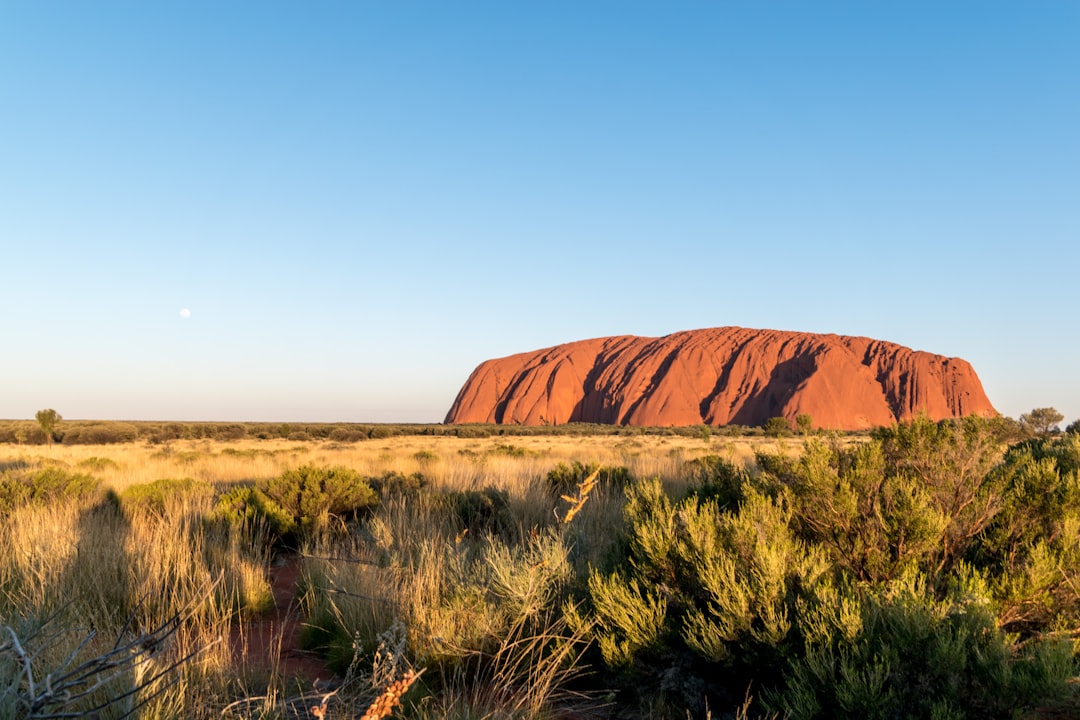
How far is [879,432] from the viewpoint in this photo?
14.4ft

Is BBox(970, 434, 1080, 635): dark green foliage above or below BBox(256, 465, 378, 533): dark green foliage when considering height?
above

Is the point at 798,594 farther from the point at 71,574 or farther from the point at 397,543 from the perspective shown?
the point at 71,574

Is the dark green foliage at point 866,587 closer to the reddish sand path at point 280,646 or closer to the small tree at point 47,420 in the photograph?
the reddish sand path at point 280,646

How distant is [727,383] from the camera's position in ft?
330

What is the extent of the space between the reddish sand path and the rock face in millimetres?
88854

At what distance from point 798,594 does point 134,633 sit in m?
4.31

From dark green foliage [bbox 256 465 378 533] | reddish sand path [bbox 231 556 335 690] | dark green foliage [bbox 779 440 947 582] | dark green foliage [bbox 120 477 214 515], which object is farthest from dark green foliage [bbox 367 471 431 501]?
dark green foliage [bbox 779 440 947 582]

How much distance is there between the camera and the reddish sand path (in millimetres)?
4047

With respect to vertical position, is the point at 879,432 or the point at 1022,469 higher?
the point at 879,432

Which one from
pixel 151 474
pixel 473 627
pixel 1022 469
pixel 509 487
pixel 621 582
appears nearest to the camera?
pixel 621 582

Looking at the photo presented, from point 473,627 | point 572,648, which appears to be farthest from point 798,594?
point 473,627

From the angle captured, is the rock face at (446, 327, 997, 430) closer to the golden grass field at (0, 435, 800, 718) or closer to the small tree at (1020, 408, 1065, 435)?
the small tree at (1020, 408, 1065, 435)

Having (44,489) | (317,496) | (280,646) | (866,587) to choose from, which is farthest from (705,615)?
(44,489)

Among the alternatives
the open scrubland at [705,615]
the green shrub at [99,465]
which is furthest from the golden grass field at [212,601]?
the green shrub at [99,465]
